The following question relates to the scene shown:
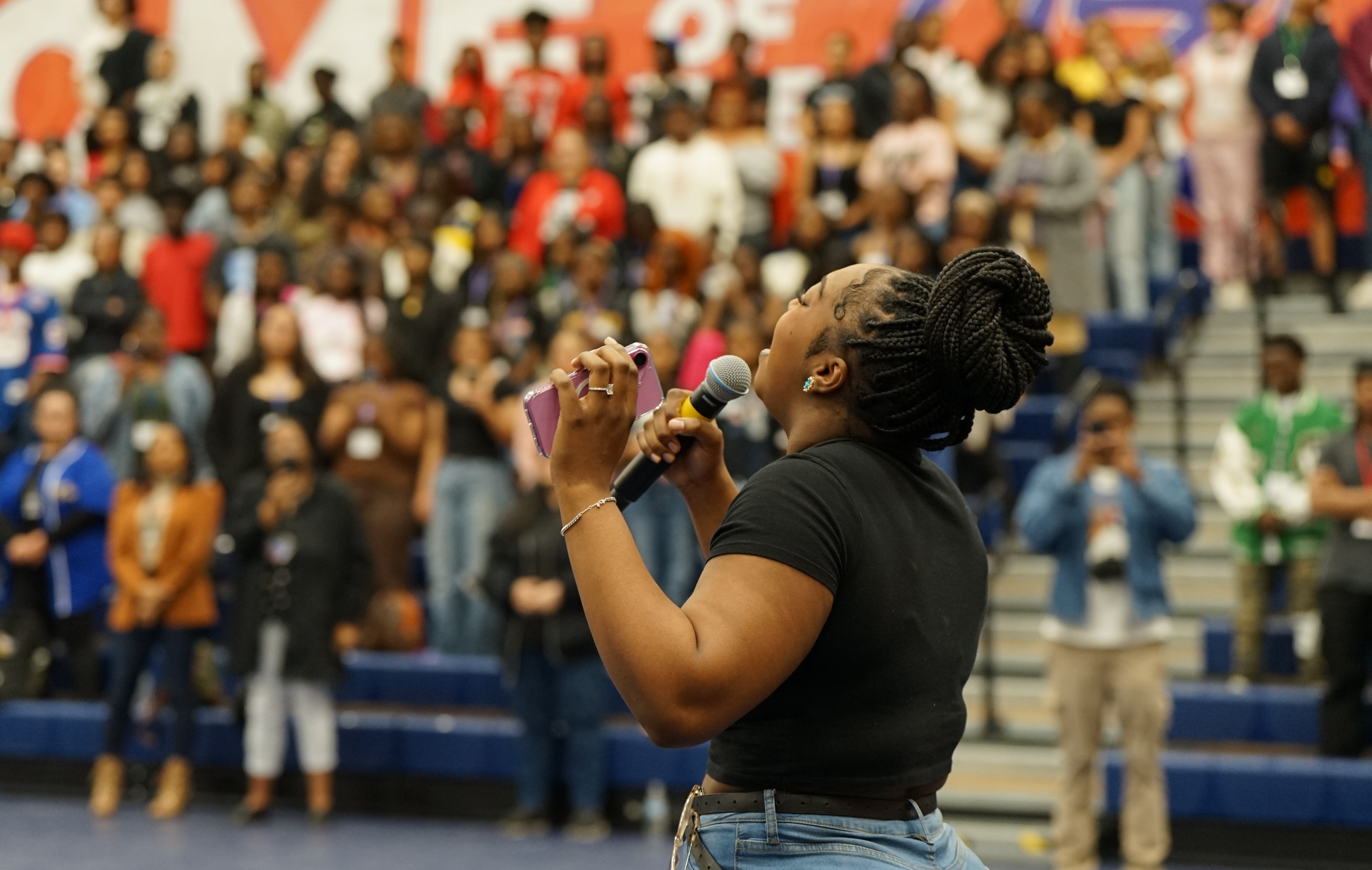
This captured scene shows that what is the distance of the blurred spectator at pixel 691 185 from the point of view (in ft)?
33.2

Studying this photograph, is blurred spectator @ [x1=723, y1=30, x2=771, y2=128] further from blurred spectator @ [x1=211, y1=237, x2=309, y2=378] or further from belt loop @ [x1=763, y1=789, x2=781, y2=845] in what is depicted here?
belt loop @ [x1=763, y1=789, x2=781, y2=845]

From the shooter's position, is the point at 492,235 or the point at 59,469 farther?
the point at 492,235

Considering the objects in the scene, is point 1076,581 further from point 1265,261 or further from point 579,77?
point 579,77

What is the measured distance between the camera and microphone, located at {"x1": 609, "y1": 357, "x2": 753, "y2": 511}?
2.24 meters

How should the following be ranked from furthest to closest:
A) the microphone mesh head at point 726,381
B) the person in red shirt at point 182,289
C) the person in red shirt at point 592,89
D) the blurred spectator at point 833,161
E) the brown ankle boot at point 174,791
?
the person in red shirt at point 592,89, the person in red shirt at point 182,289, the blurred spectator at point 833,161, the brown ankle boot at point 174,791, the microphone mesh head at point 726,381

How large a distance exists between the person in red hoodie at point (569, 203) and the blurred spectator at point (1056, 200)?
258 cm

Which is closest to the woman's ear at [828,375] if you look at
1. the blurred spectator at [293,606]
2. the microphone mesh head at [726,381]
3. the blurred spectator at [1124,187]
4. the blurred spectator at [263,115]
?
the microphone mesh head at [726,381]

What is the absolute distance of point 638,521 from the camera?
775 centimetres

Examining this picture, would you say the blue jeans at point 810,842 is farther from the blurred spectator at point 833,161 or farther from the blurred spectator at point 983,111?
the blurred spectator at point 983,111

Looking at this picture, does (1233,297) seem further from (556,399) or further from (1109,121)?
(556,399)

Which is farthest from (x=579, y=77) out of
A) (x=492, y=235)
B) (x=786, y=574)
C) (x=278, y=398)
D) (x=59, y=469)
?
(x=786, y=574)

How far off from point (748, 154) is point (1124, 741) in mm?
5302

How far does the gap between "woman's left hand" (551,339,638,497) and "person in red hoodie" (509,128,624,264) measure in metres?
8.19

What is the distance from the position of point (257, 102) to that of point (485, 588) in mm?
7135
